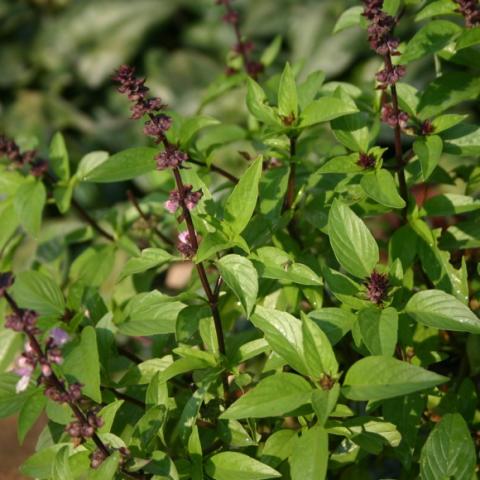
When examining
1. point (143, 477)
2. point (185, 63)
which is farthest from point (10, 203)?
point (185, 63)

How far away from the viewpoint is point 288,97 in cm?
169

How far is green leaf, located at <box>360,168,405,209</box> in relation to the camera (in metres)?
1.45

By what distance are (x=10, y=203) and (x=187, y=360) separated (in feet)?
2.51

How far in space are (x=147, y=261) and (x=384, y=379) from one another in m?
0.54

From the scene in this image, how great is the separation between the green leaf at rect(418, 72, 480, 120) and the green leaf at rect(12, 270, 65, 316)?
896 millimetres

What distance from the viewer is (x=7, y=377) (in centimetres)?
157

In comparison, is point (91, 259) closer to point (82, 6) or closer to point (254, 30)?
point (254, 30)

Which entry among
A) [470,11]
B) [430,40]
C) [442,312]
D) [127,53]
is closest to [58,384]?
[442,312]

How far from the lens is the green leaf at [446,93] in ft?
5.57

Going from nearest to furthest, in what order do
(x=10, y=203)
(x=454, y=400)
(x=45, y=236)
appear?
(x=454, y=400) → (x=10, y=203) → (x=45, y=236)

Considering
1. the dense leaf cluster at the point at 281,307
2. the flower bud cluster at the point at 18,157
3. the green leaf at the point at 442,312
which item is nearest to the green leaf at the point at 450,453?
the dense leaf cluster at the point at 281,307

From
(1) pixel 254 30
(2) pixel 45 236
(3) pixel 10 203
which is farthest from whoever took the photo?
(1) pixel 254 30

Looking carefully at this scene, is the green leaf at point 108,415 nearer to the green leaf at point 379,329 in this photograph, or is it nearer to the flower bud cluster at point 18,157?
the green leaf at point 379,329

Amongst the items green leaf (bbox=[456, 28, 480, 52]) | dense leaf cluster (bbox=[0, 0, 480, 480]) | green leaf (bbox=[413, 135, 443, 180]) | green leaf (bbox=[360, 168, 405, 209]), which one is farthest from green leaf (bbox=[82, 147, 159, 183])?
green leaf (bbox=[456, 28, 480, 52])
